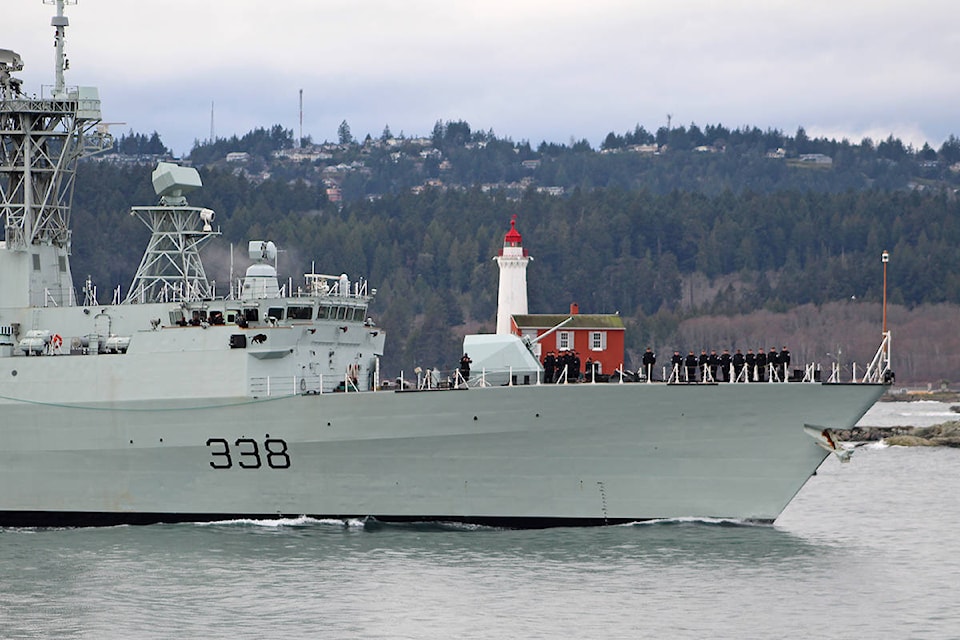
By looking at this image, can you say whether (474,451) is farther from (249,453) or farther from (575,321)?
(575,321)

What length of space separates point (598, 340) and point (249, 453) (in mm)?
11882

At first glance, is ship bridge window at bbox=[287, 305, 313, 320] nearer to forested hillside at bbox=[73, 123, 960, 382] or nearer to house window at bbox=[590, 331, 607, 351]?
house window at bbox=[590, 331, 607, 351]

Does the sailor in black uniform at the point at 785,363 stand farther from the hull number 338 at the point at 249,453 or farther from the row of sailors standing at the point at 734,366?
the hull number 338 at the point at 249,453

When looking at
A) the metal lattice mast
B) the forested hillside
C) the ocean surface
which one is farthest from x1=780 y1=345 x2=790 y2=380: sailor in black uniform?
the forested hillside

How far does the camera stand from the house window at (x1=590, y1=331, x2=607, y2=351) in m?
38.8

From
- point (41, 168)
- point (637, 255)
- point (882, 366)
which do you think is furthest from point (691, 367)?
point (637, 255)

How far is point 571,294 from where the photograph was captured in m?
135

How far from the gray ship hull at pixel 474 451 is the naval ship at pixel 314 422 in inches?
1.6

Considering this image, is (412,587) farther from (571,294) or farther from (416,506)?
(571,294)

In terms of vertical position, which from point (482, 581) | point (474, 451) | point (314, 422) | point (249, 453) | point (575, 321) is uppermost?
point (575, 321)

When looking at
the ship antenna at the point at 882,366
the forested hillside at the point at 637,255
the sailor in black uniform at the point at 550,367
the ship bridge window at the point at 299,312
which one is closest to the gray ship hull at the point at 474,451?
the ship antenna at the point at 882,366

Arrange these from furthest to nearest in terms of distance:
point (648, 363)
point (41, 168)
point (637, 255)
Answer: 1. point (637, 255)
2. point (41, 168)
3. point (648, 363)

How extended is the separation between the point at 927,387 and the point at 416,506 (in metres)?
113

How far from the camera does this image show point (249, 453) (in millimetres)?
30656
